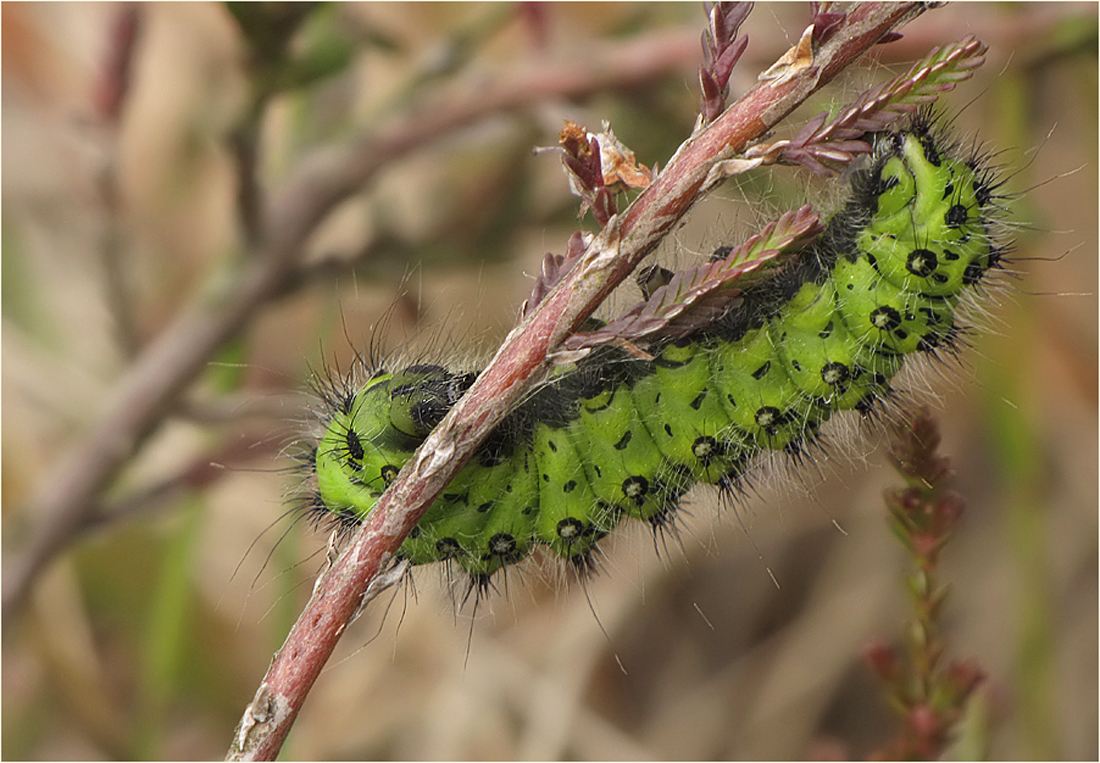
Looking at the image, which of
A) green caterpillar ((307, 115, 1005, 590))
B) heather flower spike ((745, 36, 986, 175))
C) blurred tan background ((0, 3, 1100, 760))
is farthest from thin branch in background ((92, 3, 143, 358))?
heather flower spike ((745, 36, 986, 175))

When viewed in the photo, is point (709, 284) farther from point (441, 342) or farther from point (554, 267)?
point (441, 342)

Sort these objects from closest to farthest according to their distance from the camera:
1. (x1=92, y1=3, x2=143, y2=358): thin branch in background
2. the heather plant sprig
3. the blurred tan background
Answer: the heather plant sprig < (x1=92, y1=3, x2=143, y2=358): thin branch in background < the blurred tan background

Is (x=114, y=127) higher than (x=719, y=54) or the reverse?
higher

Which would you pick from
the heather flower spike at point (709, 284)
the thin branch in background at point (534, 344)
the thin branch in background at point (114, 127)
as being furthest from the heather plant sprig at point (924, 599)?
the thin branch in background at point (114, 127)

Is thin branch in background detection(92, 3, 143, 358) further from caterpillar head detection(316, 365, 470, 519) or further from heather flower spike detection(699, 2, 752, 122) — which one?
heather flower spike detection(699, 2, 752, 122)

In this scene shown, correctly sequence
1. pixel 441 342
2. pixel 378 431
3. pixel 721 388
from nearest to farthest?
pixel 378 431, pixel 721 388, pixel 441 342

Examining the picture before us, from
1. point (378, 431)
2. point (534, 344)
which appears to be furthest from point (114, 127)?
point (534, 344)

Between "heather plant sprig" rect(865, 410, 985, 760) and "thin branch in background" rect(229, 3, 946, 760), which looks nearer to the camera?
"thin branch in background" rect(229, 3, 946, 760)

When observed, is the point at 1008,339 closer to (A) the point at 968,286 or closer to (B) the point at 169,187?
(A) the point at 968,286
